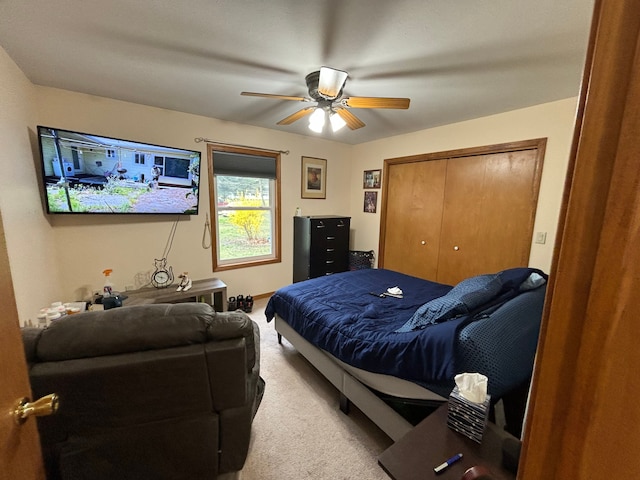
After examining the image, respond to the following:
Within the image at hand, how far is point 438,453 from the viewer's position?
945mm

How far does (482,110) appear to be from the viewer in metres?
2.68

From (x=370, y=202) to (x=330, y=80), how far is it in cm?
272

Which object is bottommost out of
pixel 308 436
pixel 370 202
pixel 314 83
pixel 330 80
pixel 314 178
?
pixel 308 436

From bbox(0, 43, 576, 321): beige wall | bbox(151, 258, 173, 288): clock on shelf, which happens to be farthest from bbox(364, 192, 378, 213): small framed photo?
bbox(151, 258, 173, 288): clock on shelf

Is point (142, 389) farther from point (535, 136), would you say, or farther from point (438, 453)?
point (535, 136)

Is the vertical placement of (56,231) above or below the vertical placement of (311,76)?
below

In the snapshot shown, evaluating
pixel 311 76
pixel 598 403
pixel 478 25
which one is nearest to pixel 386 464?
pixel 598 403

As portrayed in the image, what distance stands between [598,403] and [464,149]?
328 centimetres

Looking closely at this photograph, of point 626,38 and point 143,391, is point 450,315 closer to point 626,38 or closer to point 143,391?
point 626,38

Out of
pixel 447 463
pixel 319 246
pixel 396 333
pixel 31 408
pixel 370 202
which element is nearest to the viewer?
pixel 31 408

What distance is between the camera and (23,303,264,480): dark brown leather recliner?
978 millimetres

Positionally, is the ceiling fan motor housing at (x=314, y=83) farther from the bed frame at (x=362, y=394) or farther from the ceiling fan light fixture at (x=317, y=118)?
the bed frame at (x=362, y=394)

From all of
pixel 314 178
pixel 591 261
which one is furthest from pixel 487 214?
pixel 591 261

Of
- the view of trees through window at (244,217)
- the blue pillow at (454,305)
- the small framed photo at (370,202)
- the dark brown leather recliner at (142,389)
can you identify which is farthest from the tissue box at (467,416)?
the small framed photo at (370,202)
